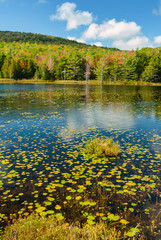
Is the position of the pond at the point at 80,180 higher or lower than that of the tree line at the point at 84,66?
lower

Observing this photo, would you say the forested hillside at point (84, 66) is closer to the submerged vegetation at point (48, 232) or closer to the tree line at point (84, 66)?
the tree line at point (84, 66)

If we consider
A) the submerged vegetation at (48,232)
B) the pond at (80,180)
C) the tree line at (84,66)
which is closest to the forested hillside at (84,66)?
the tree line at (84,66)

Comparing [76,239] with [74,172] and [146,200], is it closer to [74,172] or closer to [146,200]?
[146,200]

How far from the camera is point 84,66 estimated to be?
13138 centimetres

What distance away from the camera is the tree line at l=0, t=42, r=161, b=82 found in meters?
115

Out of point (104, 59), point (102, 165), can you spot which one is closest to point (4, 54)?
point (104, 59)

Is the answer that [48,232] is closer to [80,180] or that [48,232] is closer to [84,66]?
[80,180]

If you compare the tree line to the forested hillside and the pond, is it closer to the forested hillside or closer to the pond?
the forested hillside

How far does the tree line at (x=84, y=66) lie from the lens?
115062 mm

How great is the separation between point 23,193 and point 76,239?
12.2 feet

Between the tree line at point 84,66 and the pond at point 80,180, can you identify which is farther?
the tree line at point 84,66

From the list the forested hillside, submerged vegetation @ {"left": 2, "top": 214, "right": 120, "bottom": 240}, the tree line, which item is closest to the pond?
submerged vegetation @ {"left": 2, "top": 214, "right": 120, "bottom": 240}

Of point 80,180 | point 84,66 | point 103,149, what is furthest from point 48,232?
point 84,66

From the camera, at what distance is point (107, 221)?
6285 millimetres
